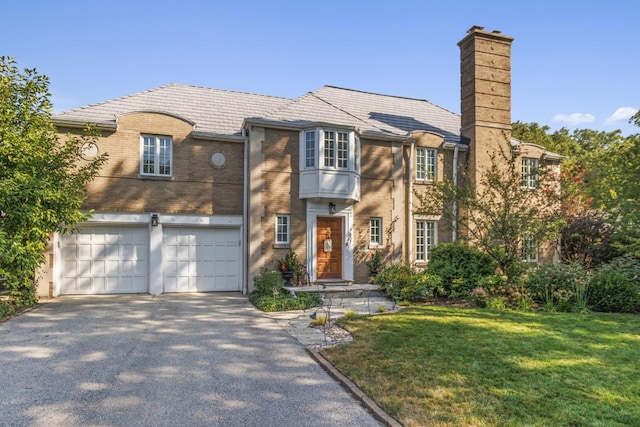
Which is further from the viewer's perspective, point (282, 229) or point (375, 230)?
point (375, 230)

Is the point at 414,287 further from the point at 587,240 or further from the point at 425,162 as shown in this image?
the point at 587,240

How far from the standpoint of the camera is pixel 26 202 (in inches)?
356

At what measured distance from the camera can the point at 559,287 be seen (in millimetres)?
9922

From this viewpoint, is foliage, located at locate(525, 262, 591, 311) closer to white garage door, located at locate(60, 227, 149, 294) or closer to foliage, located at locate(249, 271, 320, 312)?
foliage, located at locate(249, 271, 320, 312)

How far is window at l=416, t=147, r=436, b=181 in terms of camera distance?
15070mm

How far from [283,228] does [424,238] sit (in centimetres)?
566

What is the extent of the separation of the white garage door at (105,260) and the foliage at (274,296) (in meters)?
4.03

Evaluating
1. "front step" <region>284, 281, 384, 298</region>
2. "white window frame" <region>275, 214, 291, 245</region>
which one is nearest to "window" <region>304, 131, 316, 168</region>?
"white window frame" <region>275, 214, 291, 245</region>

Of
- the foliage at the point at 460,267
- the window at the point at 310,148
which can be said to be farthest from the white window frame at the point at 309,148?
the foliage at the point at 460,267

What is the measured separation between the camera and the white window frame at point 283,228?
13.1 meters

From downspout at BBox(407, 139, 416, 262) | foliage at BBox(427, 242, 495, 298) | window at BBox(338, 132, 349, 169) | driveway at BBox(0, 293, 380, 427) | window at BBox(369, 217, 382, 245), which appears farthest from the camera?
downspout at BBox(407, 139, 416, 262)

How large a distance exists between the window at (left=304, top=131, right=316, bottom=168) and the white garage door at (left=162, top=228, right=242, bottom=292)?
348cm

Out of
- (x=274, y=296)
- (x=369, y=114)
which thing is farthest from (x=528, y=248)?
(x=369, y=114)

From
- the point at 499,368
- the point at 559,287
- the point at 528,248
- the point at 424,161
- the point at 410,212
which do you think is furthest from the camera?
the point at 424,161
